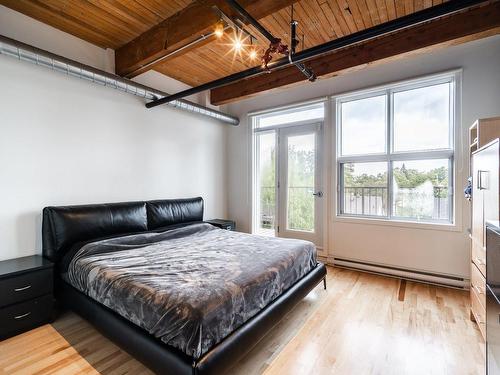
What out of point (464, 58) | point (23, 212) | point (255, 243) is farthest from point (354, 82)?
point (23, 212)

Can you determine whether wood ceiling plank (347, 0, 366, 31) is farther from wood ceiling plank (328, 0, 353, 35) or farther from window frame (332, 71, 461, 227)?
window frame (332, 71, 461, 227)

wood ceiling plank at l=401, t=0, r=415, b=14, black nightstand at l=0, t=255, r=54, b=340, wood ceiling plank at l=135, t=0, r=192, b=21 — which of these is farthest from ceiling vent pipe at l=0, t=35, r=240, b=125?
wood ceiling plank at l=401, t=0, r=415, b=14

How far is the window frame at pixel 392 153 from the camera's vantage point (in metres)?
3.20

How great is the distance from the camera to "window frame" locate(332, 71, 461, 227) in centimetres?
320


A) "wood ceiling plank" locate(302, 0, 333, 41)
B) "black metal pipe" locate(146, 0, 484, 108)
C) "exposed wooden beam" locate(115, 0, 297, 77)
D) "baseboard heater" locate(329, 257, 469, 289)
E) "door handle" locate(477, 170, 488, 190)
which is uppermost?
"wood ceiling plank" locate(302, 0, 333, 41)

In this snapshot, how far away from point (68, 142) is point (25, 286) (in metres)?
1.63

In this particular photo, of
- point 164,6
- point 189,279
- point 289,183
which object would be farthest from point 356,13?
point 189,279

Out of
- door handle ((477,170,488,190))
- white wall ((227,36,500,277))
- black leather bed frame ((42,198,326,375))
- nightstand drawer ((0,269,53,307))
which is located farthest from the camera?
white wall ((227,36,500,277))

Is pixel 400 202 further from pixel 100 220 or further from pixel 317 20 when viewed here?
pixel 100 220

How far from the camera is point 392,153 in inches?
143

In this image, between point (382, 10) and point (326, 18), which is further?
point (326, 18)

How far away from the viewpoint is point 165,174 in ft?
13.5

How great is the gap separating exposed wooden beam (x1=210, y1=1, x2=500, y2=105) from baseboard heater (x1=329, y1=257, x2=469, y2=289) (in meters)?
2.81

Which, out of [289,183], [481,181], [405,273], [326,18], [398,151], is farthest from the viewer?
[289,183]
